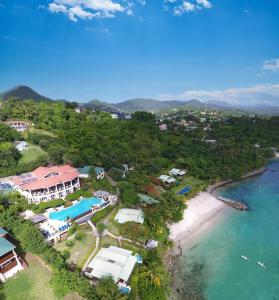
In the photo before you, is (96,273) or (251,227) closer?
(96,273)

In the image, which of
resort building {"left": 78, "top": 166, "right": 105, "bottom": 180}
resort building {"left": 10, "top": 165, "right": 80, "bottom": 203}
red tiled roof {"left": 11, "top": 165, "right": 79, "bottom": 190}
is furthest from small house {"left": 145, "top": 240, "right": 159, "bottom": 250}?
resort building {"left": 78, "top": 166, "right": 105, "bottom": 180}

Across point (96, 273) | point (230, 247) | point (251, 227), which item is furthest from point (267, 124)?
point (96, 273)

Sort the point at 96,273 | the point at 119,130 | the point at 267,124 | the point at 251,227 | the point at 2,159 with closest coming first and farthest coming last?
the point at 96,273
the point at 251,227
the point at 2,159
the point at 119,130
the point at 267,124

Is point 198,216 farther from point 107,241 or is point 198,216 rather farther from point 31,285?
point 31,285

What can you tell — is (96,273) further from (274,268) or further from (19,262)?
(274,268)

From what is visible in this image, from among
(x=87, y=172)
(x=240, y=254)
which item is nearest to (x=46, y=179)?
(x=87, y=172)

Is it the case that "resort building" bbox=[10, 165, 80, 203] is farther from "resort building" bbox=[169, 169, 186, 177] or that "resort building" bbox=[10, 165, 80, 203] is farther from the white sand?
"resort building" bbox=[169, 169, 186, 177]
